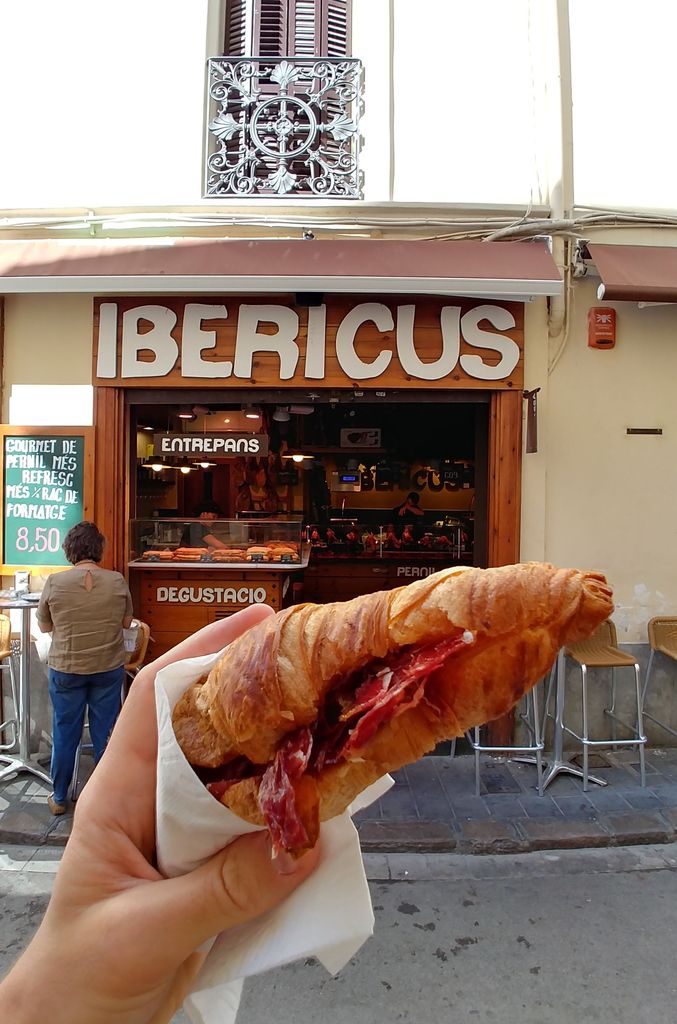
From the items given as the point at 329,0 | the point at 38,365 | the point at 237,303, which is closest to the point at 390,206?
the point at 237,303

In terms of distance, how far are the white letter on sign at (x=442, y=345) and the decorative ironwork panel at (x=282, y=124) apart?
1.56 m

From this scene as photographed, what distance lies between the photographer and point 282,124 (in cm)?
637

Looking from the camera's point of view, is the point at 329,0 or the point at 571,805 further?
the point at 329,0

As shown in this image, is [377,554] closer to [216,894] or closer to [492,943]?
[492,943]

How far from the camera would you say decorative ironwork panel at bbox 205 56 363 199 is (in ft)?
20.9

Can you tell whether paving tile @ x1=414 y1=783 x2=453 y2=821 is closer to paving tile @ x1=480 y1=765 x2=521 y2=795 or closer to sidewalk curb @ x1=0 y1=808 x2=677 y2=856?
sidewalk curb @ x1=0 y1=808 x2=677 y2=856

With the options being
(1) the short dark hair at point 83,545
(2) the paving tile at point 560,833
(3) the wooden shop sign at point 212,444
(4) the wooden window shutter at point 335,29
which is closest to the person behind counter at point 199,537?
(3) the wooden shop sign at point 212,444

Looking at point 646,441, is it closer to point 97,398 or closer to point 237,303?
point 237,303

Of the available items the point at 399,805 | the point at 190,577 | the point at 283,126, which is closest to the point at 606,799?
the point at 399,805

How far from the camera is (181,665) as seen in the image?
145 cm

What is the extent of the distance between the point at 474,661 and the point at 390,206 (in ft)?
20.1

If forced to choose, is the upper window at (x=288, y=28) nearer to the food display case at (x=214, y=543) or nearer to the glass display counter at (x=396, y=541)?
the food display case at (x=214, y=543)

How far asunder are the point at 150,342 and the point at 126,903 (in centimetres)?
565

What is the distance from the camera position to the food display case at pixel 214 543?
7082 mm
